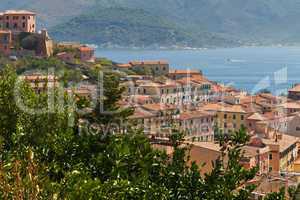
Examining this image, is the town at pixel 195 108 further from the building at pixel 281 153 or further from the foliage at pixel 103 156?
the foliage at pixel 103 156

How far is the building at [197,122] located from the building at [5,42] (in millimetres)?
22262

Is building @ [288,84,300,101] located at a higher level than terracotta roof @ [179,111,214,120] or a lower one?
higher

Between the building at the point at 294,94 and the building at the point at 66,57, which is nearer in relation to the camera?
the building at the point at 294,94

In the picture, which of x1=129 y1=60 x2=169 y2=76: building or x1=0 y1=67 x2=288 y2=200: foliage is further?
x1=129 y1=60 x2=169 y2=76: building

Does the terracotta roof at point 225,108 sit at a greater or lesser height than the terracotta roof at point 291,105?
lesser

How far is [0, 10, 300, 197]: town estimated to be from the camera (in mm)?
23334

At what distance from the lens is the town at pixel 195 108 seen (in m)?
23.3

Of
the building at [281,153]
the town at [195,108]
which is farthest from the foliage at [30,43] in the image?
the building at [281,153]

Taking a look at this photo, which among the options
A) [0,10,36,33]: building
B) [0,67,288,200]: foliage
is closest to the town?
[0,10,36,33]: building

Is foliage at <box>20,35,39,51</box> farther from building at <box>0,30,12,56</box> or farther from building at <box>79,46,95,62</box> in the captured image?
building at <box>79,46,95,62</box>

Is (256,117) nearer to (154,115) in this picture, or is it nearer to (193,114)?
(193,114)

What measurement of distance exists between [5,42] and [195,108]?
20.6 meters

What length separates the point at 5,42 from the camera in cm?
5531

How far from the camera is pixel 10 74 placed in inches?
459
